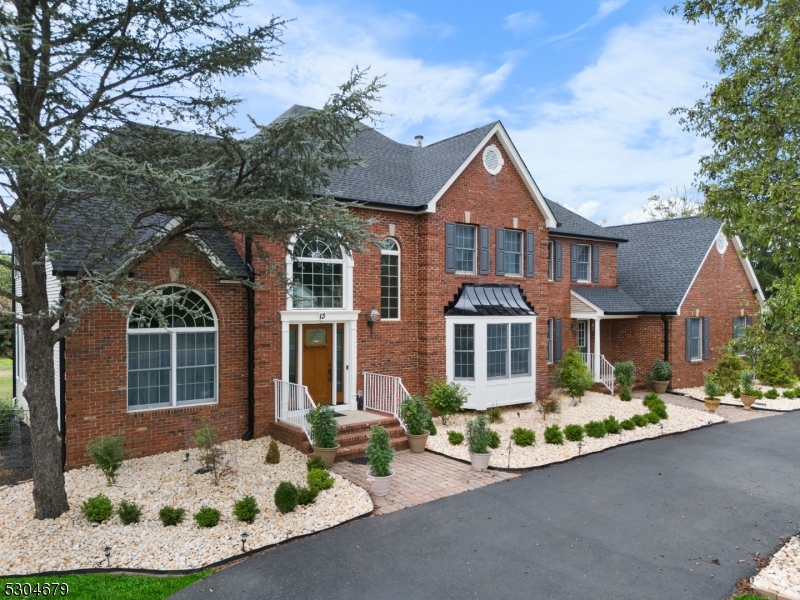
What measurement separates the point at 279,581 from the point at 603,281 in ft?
61.0

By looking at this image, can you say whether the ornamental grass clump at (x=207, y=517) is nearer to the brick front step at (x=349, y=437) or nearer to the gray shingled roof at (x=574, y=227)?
the brick front step at (x=349, y=437)

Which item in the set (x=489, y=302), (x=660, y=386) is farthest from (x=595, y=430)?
(x=660, y=386)

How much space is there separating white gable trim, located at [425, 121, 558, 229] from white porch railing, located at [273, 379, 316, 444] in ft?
19.7

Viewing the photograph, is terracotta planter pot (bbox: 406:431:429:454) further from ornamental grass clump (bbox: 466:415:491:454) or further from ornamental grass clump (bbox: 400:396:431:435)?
ornamental grass clump (bbox: 466:415:491:454)

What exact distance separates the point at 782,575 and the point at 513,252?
11.0 metres

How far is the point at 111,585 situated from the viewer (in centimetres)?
580

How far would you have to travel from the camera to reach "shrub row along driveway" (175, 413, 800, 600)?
6.00 m

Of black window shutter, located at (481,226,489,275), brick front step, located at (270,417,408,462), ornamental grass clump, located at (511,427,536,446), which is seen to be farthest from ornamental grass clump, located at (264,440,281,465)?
black window shutter, located at (481,226,489,275)

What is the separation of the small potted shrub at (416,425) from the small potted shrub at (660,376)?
484 inches

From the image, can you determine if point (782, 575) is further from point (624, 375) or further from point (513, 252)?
point (624, 375)

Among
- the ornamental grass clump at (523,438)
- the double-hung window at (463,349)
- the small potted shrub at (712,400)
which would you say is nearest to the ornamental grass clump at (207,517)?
the ornamental grass clump at (523,438)

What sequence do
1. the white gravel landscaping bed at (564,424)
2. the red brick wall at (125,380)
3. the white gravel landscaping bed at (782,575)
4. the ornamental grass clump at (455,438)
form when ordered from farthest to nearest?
the ornamental grass clump at (455,438) < the white gravel landscaping bed at (564,424) < the red brick wall at (125,380) < the white gravel landscaping bed at (782,575)

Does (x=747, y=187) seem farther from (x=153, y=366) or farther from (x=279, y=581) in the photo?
(x=153, y=366)

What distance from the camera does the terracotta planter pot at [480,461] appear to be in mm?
10219
